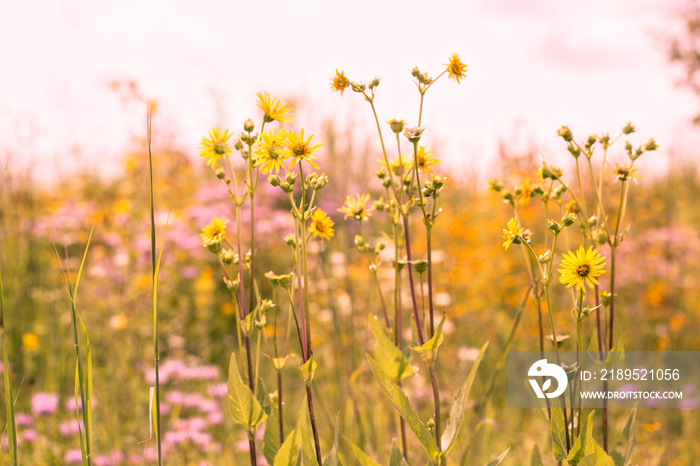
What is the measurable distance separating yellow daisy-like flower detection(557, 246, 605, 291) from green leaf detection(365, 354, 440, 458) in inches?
13.2

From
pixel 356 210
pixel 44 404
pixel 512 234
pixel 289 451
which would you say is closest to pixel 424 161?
pixel 356 210

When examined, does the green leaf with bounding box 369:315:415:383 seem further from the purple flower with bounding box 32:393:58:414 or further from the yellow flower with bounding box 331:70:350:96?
the purple flower with bounding box 32:393:58:414

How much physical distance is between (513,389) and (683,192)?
5.42 metres

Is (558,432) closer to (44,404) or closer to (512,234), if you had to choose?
(512,234)

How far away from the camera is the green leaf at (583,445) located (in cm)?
91

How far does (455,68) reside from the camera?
1.08 metres

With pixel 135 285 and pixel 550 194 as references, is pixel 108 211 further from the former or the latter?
pixel 550 194

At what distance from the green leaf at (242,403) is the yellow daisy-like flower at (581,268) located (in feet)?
1.84

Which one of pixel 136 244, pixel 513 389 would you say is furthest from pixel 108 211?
pixel 513 389

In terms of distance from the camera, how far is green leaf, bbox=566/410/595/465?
905mm

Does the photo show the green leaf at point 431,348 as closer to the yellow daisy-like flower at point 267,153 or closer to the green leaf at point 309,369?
the green leaf at point 309,369

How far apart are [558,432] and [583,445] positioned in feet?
0.17

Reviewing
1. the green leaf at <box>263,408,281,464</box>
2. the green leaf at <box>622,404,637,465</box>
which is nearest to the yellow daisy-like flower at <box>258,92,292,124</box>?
the green leaf at <box>263,408,281,464</box>

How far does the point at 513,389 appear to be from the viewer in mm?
3145
